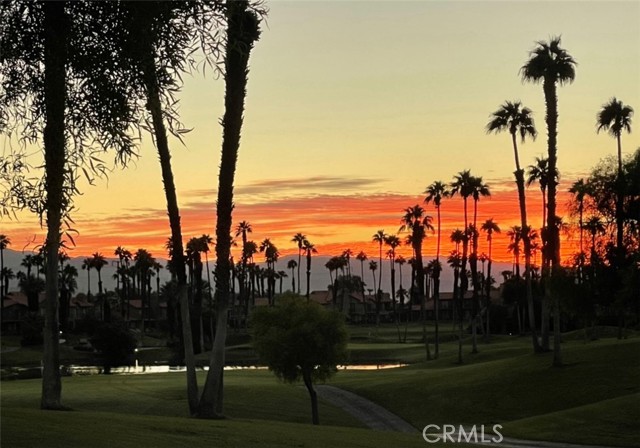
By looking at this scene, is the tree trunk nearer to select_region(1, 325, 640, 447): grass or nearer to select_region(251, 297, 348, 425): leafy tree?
select_region(251, 297, 348, 425): leafy tree

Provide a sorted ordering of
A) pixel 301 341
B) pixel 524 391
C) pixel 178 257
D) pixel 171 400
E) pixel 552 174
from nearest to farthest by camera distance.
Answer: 1. pixel 178 257
2. pixel 301 341
3. pixel 524 391
4. pixel 171 400
5. pixel 552 174

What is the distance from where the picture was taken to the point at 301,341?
53.6 metres

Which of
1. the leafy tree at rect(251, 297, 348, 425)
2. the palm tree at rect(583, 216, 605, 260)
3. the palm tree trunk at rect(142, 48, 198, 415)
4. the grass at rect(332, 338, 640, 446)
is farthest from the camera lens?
the palm tree at rect(583, 216, 605, 260)

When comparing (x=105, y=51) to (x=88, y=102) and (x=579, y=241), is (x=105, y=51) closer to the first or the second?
(x=88, y=102)

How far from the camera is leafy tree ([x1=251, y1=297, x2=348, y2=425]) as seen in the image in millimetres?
53562

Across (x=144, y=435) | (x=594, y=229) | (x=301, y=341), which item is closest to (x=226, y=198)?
(x=301, y=341)

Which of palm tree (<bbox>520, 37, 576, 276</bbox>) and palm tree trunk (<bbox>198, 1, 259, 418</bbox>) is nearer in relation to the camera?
palm tree trunk (<bbox>198, 1, 259, 418</bbox>)

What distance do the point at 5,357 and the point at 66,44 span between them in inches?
4816

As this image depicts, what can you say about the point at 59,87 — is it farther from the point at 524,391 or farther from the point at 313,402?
the point at 524,391

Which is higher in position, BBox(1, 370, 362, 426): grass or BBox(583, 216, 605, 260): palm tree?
BBox(583, 216, 605, 260): palm tree

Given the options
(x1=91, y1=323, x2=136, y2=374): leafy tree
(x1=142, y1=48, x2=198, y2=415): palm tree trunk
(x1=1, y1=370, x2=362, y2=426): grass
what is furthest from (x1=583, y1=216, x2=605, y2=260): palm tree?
(x1=91, y1=323, x2=136, y2=374): leafy tree

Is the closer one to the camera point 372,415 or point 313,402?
point 313,402

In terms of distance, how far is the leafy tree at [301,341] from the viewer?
53562 millimetres

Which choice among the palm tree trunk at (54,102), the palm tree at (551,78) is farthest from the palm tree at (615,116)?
the palm tree trunk at (54,102)
